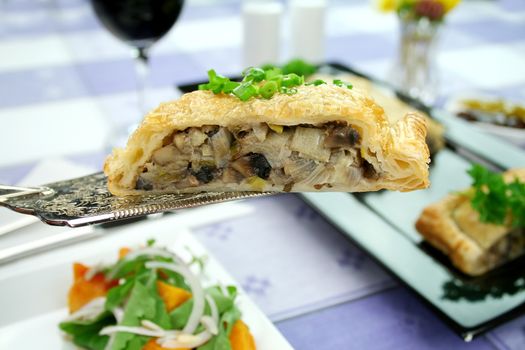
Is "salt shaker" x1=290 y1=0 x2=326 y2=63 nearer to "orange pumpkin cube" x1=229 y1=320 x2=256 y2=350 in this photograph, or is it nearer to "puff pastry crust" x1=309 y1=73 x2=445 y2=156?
"puff pastry crust" x1=309 y1=73 x2=445 y2=156

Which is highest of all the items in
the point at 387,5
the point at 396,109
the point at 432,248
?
the point at 387,5

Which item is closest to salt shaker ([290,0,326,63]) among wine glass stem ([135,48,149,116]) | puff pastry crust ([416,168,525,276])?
wine glass stem ([135,48,149,116])

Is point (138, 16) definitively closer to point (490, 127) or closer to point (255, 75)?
point (255, 75)

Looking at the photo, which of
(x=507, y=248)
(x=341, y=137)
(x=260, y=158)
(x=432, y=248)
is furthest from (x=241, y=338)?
(x=507, y=248)

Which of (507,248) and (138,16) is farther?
(138,16)

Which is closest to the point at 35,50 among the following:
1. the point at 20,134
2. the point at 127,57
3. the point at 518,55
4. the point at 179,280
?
the point at 127,57

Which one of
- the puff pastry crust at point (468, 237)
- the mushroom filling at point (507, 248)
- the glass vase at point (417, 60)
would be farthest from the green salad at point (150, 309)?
the glass vase at point (417, 60)

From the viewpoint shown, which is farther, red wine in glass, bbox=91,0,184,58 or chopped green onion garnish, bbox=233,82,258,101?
red wine in glass, bbox=91,0,184,58
